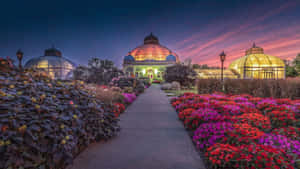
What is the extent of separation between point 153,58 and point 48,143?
50924mm

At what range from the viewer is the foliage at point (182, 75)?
19.4m

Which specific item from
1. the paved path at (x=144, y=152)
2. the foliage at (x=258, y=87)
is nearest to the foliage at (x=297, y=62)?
the foliage at (x=258, y=87)

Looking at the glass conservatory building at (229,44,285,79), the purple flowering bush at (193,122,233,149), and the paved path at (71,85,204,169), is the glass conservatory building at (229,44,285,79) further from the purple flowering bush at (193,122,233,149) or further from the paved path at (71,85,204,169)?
the paved path at (71,85,204,169)

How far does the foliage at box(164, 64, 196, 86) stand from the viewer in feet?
63.6

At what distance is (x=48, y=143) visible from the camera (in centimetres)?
196

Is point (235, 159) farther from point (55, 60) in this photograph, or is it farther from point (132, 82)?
point (55, 60)

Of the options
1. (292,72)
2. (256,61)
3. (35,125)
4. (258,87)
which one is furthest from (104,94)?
(256,61)

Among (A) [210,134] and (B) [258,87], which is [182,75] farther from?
(A) [210,134]

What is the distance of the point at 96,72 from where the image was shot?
12.0 m

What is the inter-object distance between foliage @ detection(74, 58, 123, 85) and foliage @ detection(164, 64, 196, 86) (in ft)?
30.7

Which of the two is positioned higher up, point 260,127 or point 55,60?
point 55,60

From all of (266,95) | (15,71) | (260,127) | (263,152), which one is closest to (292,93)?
(266,95)

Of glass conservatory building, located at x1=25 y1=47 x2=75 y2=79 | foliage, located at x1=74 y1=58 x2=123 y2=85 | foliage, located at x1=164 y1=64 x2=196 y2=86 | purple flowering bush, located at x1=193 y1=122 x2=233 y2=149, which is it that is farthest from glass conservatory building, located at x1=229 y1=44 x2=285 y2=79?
glass conservatory building, located at x1=25 y1=47 x2=75 y2=79

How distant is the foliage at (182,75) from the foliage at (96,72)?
9.35 m
